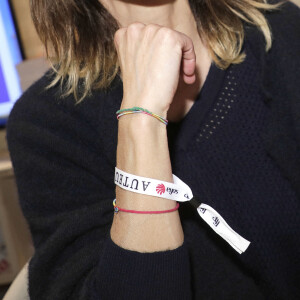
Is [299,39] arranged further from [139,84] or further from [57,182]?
[57,182]

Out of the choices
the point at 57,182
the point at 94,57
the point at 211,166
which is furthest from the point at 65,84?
the point at 211,166

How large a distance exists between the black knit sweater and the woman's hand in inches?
5.7

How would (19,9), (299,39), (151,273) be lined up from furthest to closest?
(19,9), (299,39), (151,273)

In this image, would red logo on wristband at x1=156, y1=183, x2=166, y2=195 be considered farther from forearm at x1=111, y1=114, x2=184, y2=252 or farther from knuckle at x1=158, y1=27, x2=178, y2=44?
knuckle at x1=158, y1=27, x2=178, y2=44

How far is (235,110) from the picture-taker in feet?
3.38

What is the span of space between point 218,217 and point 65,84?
1.75 feet

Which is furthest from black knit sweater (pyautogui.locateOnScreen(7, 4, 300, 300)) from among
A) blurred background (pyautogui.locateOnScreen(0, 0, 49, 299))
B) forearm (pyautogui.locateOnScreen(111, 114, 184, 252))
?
blurred background (pyautogui.locateOnScreen(0, 0, 49, 299))

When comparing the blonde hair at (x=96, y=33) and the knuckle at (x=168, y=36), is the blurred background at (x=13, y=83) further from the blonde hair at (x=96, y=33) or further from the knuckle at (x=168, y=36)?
the knuckle at (x=168, y=36)

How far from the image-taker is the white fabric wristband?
0.82 meters

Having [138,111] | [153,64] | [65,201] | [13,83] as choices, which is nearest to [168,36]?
[153,64]

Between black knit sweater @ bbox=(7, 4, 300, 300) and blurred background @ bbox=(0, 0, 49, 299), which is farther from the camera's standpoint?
blurred background @ bbox=(0, 0, 49, 299)

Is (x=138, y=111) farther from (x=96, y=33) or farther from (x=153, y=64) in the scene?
(x=96, y=33)

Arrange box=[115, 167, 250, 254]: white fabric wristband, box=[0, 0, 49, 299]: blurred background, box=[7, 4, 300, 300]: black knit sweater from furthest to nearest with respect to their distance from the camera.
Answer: box=[0, 0, 49, 299]: blurred background < box=[7, 4, 300, 300]: black knit sweater < box=[115, 167, 250, 254]: white fabric wristband

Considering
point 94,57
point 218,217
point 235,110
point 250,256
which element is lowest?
point 250,256
